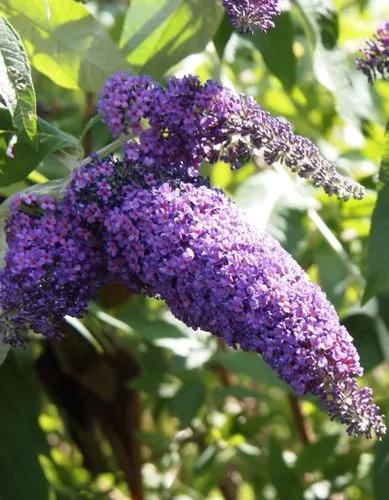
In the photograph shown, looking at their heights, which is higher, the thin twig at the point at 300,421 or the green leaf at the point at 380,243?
the green leaf at the point at 380,243

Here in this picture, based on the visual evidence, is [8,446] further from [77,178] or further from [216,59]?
[216,59]

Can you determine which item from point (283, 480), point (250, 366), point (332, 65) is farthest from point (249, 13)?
point (283, 480)

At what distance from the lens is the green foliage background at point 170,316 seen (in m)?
1.46

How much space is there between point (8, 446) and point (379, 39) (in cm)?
77

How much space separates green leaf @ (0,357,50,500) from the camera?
1543 millimetres

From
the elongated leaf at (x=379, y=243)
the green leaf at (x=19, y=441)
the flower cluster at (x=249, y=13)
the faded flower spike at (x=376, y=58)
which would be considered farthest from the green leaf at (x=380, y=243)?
the green leaf at (x=19, y=441)

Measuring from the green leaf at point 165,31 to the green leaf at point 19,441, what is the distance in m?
0.53

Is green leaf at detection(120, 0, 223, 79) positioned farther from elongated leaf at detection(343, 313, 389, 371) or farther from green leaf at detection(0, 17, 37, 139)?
elongated leaf at detection(343, 313, 389, 371)

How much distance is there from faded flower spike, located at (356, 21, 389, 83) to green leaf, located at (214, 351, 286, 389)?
734mm

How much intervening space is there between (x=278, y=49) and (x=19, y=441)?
73cm

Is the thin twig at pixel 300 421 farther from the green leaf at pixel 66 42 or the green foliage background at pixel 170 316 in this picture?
the green leaf at pixel 66 42

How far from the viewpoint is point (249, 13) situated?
4.06 ft

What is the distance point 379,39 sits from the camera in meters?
1.30

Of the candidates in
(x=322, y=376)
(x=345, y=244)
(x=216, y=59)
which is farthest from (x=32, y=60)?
(x=345, y=244)
